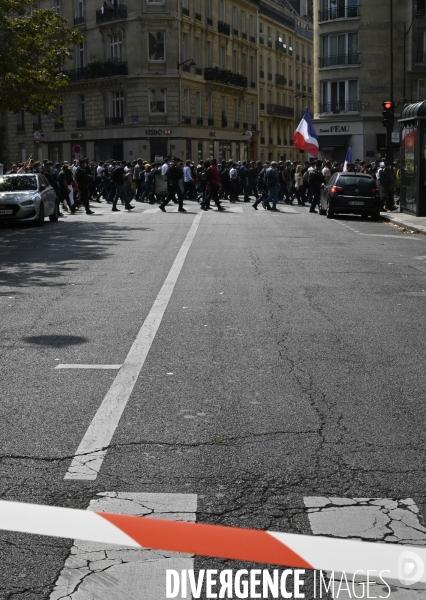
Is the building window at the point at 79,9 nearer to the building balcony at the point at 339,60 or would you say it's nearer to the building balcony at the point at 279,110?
the building balcony at the point at 339,60

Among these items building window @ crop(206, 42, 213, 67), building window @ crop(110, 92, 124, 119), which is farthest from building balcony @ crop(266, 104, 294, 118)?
building window @ crop(110, 92, 124, 119)

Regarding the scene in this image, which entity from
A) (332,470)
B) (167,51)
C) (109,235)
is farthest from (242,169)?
(332,470)

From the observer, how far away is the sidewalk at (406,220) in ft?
82.5

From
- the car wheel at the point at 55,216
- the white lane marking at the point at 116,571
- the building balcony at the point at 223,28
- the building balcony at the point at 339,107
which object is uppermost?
the building balcony at the point at 223,28

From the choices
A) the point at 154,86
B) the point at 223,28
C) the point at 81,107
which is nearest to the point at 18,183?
the point at 154,86

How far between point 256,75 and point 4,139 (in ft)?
70.6

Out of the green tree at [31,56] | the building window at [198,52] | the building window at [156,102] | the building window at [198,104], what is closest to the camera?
the green tree at [31,56]

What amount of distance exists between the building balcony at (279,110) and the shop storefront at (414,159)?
5921cm

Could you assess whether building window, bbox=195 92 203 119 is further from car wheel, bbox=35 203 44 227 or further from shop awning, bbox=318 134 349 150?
car wheel, bbox=35 203 44 227

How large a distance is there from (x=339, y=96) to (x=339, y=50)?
2.87 metres

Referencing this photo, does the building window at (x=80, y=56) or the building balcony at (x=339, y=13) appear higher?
the building balcony at (x=339, y=13)

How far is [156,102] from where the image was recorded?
221 feet

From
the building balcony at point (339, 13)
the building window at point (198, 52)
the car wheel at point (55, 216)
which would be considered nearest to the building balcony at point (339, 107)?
the building balcony at point (339, 13)

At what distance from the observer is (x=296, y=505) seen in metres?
4.48
